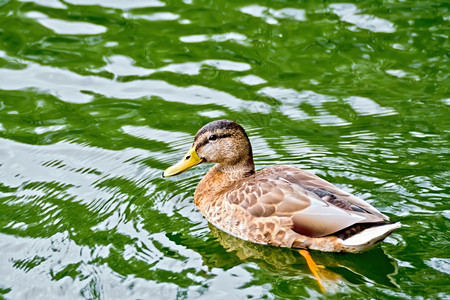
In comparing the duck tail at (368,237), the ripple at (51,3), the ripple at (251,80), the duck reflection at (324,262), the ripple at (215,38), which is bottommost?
the duck reflection at (324,262)

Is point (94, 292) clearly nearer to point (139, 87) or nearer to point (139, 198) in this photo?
point (139, 198)

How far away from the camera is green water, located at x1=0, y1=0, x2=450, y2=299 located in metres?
7.00

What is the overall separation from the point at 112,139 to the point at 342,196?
318cm

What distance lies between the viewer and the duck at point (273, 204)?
7125 millimetres

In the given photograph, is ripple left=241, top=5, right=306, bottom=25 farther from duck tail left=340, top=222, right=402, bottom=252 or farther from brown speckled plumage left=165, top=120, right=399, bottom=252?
duck tail left=340, top=222, right=402, bottom=252

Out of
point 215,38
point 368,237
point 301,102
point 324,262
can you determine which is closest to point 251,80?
point 301,102

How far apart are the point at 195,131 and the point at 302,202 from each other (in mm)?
2544

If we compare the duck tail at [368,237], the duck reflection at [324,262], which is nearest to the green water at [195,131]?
the duck reflection at [324,262]

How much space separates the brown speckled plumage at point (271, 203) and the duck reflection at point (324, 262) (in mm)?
82

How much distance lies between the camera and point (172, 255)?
23.7 ft

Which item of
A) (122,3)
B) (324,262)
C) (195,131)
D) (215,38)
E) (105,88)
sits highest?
(122,3)

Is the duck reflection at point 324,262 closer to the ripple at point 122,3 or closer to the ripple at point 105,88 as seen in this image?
the ripple at point 105,88

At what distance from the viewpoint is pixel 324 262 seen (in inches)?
283

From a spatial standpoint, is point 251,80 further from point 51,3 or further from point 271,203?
point 51,3
